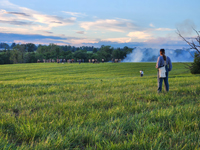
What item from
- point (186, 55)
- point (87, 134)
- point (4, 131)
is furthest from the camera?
point (186, 55)

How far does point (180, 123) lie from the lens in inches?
158

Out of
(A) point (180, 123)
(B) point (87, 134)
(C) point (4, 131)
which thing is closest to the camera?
(B) point (87, 134)

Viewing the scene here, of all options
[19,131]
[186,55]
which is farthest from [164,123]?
[186,55]

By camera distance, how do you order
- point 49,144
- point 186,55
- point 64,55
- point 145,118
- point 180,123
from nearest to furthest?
point 49,144
point 180,123
point 145,118
point 64,55
point 186,55

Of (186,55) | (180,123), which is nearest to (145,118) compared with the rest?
(180,123)

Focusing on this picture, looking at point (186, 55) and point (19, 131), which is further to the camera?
point (186, 55)

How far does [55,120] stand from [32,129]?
0.76 m

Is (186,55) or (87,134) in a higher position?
(186,55)

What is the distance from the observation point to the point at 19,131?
11.8ft

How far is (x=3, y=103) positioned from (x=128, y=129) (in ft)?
16.3

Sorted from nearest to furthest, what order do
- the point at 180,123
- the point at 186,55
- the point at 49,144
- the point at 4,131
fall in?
the point at 49,144, the point at 4,131, the point at 180,123, the point at 186,55

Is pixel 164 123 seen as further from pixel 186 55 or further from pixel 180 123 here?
pixel 186 55

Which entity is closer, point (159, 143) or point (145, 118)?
point (159, 143)

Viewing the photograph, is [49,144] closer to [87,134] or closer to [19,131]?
[87,134]
